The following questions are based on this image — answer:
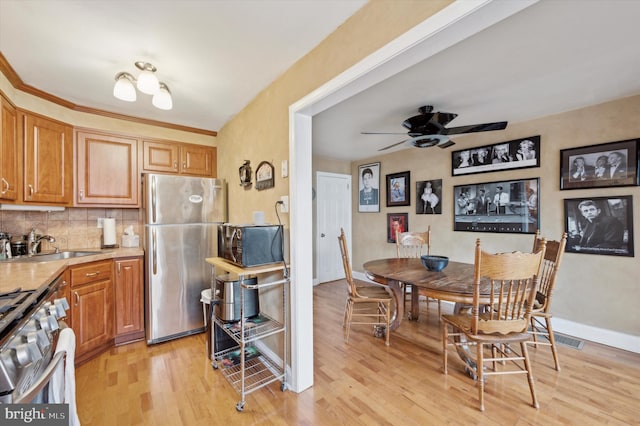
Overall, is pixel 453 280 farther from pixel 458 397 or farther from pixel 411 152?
pixel 411 152

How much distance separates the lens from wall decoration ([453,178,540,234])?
2.96 metres

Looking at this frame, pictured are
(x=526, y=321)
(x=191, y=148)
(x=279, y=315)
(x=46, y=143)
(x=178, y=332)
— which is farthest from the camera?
(x=191, y=148)

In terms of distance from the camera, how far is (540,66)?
1.88 meters

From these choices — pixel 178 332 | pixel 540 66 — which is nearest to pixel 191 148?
pixel 178 332

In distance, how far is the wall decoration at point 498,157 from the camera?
2961 mm

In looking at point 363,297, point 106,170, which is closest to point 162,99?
point 106,170

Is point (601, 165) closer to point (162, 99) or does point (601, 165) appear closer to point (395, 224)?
point (395, 224)

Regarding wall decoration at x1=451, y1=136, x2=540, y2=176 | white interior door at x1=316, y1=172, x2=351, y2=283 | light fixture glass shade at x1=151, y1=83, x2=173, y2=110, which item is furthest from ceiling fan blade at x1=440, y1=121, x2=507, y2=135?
white interior door at x1=316, y1=172, x2=351, y2=283

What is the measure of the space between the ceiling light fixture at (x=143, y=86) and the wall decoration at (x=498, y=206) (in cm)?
353

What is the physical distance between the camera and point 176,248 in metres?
2.64

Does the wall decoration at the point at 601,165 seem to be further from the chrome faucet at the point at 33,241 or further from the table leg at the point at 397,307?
the chrome faucet at the point at 33,241

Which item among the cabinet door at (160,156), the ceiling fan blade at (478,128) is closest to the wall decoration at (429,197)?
the ceiling fan blade at (478,128)

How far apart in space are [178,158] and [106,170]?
2.24ft

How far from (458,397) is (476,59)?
2.33m
